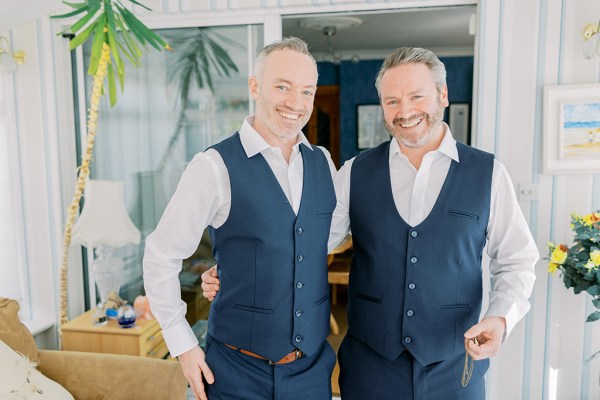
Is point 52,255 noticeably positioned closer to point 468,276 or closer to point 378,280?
point 378,280

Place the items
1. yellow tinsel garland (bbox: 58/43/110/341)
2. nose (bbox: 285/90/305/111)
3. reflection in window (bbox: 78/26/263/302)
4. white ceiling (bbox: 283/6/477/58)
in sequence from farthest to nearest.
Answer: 1. white ceiling (bbox: 283/6/477/58)
2. reflection in window (bbox: 78/26/263/302)
3. yellow tinsel garland (bbox: 58/43/110/341)
4. nose (bbox: 285/90/305/111)

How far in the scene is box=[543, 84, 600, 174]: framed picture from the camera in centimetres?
241

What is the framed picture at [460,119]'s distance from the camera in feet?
19.4

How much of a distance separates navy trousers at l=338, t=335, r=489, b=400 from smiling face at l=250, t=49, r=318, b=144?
70 centimetres

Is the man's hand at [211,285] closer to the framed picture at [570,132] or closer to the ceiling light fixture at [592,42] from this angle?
the framed picture at [570,132]

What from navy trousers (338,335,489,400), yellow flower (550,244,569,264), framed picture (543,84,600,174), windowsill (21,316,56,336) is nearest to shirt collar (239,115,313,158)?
navy trousers (338,335,489,400)

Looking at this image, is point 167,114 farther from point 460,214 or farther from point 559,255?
point 559,255

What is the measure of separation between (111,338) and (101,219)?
637 mm

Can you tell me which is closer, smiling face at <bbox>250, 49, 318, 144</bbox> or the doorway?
smiling face at <bbox>250, 49, 318, 144</bbox>

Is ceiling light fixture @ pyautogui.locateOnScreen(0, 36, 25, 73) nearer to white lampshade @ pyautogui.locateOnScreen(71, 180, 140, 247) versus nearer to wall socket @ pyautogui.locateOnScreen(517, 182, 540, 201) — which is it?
white lampshade @ pyautogui.locateOnScreen(71, 180, 140, 247)

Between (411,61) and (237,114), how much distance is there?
158 centimetres

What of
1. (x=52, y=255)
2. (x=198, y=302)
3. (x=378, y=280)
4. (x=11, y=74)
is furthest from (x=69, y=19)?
(x=378, y=280)

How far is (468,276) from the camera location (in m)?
→ 1.44

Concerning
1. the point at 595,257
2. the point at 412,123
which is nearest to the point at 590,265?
the point at 595,257
